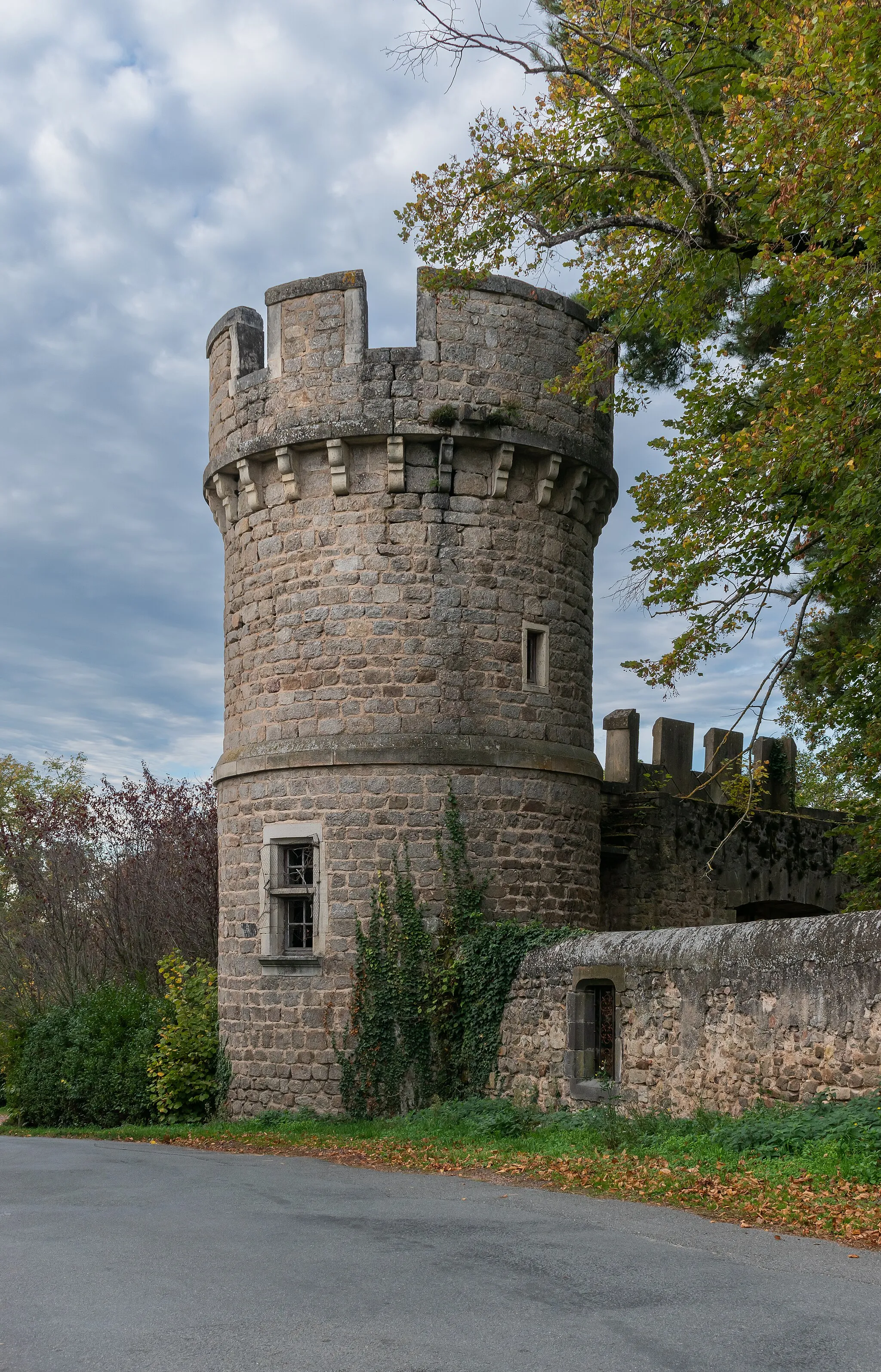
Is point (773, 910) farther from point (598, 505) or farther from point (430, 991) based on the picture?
point (430, 991)

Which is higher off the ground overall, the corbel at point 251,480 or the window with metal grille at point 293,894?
the corbel at point 251,480

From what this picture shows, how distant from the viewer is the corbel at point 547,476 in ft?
44.0

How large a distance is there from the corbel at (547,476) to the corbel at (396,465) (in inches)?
57.7

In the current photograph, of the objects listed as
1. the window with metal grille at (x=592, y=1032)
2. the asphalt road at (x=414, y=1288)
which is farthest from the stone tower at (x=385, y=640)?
the asphalt road at (x=414, y=1288)

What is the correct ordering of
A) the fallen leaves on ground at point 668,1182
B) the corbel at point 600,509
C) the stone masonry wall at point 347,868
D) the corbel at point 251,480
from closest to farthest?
1. the fallen leaves on ground at point 668,1182
2. the stone masonry wall at point 347,868
3. the corbel at point 251,480
4. the corbel at point 600,509

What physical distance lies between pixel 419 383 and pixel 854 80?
219 inches

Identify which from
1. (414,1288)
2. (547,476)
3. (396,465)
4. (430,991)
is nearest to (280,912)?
(430,991)

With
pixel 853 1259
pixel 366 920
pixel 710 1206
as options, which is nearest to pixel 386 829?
pixel 366 920

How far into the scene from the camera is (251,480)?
537 inches

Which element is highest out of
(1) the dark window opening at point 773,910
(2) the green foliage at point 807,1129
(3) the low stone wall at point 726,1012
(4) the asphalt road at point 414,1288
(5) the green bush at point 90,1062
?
(1) the dark window opening at point 773,910

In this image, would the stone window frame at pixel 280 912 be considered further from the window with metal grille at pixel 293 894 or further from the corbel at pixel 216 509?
the corbel at pixel 216 509

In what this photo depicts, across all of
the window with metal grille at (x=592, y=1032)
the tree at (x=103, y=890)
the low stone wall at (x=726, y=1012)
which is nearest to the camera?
the low stone wall at (x=726, y=1012)

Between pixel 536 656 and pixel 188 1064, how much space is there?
226 inches

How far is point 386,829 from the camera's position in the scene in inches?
500
